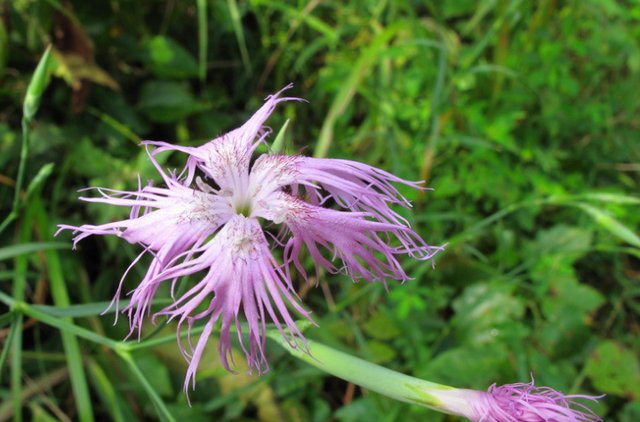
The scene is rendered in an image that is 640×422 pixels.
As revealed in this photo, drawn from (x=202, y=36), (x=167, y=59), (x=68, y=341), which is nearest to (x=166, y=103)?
(x=167, y=59)

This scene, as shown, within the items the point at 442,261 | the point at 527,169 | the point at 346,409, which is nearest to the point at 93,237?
the point at 346,409

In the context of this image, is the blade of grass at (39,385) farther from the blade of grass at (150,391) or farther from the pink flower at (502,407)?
the pink flower at (502,407)

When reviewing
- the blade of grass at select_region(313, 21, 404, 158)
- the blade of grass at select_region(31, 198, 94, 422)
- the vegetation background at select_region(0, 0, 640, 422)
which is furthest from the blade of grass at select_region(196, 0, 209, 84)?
the blade of grass at select_region(31, 198, 94, 422)

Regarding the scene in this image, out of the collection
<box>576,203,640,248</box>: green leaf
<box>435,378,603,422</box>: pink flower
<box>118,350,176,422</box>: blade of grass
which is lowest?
<box>118,350,176,422</box>: blade of grass

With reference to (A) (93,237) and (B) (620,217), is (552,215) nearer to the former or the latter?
(B) (620,217)

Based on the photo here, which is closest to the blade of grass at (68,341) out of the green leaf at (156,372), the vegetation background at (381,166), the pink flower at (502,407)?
the vegetation background at (381,166)

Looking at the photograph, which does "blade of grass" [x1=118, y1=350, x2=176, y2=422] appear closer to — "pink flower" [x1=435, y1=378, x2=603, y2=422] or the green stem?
the green stem
